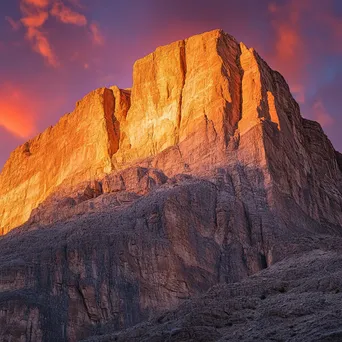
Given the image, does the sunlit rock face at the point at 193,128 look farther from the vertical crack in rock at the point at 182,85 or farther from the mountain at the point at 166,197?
the mountain at the point at 166,197

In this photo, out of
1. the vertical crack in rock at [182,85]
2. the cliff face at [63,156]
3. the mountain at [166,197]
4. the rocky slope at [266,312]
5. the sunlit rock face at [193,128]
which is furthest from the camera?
the cliff face at [63,156]

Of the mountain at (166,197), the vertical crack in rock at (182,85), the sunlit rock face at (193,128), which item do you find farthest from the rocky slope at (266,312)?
the vertical crack in rock at (182,85)

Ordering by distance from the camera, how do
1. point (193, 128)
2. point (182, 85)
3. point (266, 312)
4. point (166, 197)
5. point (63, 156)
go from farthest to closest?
point (63, 156)
point (182, 85)
point (193, 128)
point (166, 197)
point (266, 312)

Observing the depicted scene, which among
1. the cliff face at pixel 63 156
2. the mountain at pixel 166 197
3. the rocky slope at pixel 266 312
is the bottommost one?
the rocky slope at pixel 266 312

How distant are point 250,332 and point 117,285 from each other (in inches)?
1134

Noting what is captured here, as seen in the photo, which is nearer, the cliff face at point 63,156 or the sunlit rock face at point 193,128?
the sunlit rock face at point 193,128

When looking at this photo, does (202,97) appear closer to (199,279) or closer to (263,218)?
(263,218)

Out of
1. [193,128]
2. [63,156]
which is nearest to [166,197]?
[193,128]

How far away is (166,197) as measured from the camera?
79.2 m

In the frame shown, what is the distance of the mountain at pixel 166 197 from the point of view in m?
69.6

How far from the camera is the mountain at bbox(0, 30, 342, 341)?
69.6 meters

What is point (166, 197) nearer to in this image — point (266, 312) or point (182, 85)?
point (182, 85)

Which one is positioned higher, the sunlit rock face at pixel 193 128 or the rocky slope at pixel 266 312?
the sunlit rock face at pixel 193 128

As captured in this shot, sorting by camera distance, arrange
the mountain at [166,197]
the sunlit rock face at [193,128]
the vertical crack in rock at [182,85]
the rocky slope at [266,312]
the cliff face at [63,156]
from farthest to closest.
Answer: the cliff face at [63,156]
the vertical crack in rock at [182,85]
the sunlit rock face at [193,128]
the mountain at [166,197]
the rocky slope at [266,312]
